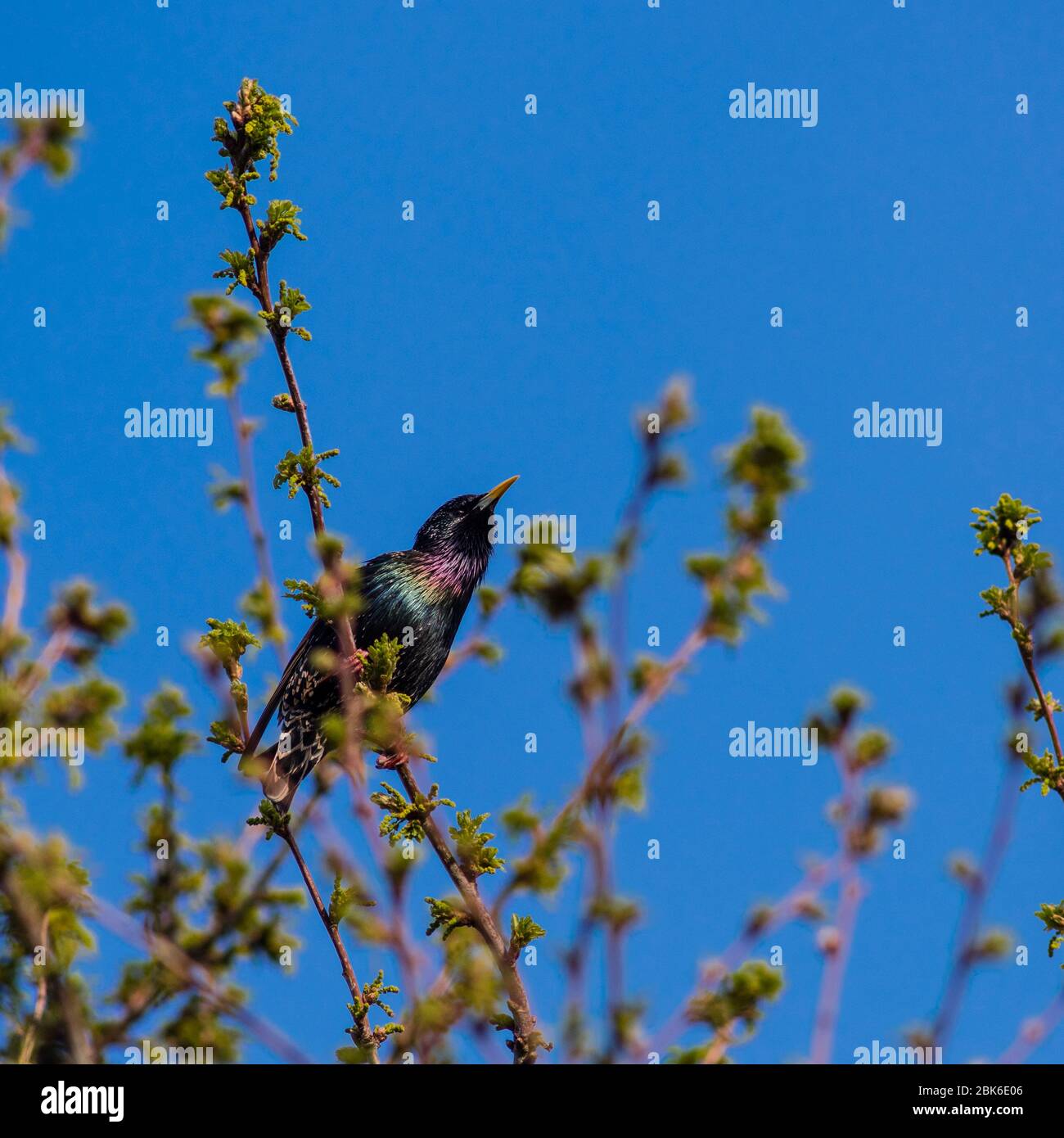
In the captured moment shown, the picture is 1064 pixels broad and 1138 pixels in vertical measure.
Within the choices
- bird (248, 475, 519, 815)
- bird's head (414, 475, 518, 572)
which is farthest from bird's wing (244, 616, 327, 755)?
bird's head (414, 475, 518, 572)

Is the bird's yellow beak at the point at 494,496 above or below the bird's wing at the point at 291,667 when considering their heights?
above

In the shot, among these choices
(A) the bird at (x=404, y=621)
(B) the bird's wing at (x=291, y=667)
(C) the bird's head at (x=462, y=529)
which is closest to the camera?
(B) the bird's wing at (x=291, y=667)

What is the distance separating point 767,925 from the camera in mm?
2316

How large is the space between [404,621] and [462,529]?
836 millimetres

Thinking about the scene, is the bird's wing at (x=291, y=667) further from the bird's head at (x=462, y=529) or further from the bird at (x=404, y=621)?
the bird's head at (x=462, y=529)

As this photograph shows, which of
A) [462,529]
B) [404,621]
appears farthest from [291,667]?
[462,529]

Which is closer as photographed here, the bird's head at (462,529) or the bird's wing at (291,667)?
the bird's wing at (291,667)

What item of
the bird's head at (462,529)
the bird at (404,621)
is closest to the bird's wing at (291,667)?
the bird at (404,621)

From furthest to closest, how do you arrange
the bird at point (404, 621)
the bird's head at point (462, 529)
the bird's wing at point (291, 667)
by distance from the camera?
the bird's head at point (462, 529)
the bird at point (404, 621)
the bird's wing at point (291, 667)

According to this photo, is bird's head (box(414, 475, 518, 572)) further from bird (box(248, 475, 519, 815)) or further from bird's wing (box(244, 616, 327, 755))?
bird's wing (box(244, 616, 327, 755))

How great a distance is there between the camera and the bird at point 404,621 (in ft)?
20.8

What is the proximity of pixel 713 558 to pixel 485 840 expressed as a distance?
4.38 feet

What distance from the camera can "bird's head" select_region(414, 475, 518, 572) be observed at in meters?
7.15
